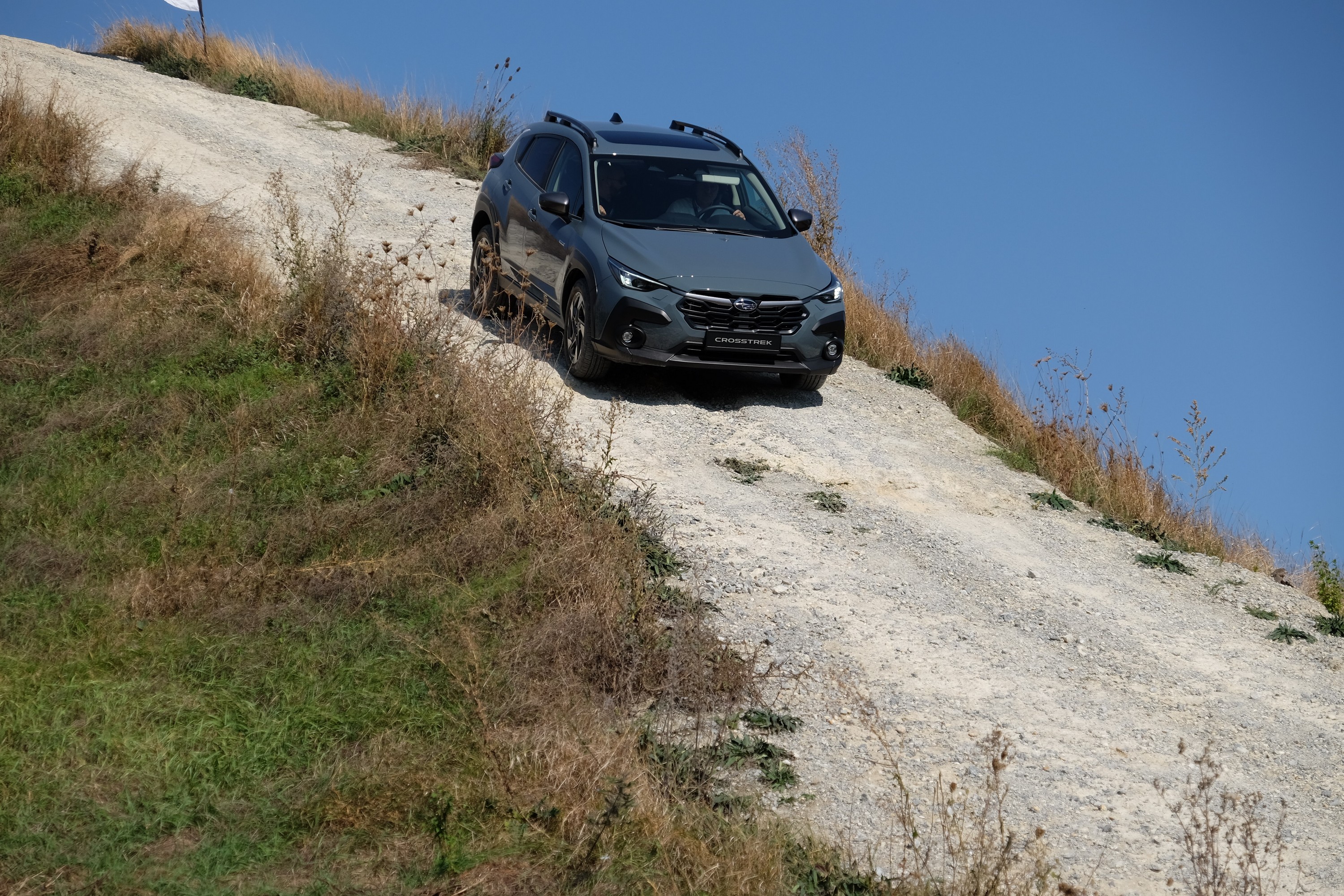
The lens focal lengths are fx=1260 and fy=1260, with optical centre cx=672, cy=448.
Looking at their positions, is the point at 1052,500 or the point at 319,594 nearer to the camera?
the point at 319,594

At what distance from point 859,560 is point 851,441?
2.58m

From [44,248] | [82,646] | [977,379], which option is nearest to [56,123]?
[44,248]

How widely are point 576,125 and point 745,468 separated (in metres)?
4.25

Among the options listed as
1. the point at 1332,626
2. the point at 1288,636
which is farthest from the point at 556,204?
the point at 1332,626

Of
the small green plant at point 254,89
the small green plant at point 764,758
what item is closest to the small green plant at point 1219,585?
the small green plant at point 764,758

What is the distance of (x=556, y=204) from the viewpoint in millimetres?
10828

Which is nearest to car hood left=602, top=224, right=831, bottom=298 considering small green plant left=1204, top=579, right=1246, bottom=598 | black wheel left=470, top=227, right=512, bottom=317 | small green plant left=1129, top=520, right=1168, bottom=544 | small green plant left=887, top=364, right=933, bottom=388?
black wheel left=470, top=227, right=512, bottom=317

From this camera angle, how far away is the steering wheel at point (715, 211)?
37.5ft

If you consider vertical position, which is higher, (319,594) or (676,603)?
(676,603)

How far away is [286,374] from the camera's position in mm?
10180

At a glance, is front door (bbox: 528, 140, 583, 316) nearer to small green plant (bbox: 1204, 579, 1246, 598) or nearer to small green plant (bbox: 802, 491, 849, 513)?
small green plant (bbox: 802, 491, 849, 513)

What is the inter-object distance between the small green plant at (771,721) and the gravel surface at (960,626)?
0.07 m

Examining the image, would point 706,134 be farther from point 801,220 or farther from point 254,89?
point 254,89

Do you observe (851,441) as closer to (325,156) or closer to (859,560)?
(859,560)
